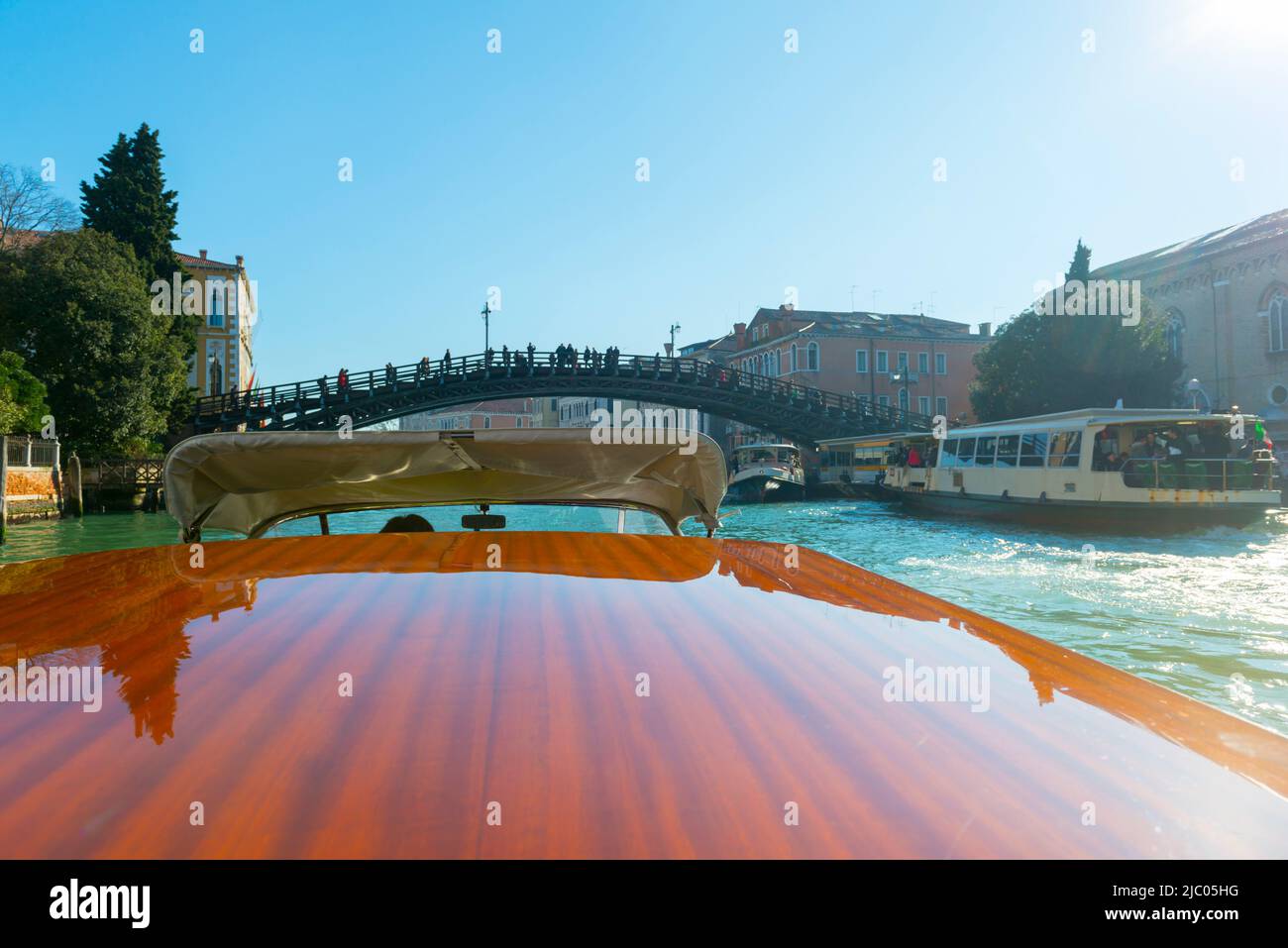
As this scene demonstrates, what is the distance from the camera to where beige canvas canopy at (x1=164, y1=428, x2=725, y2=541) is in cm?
361

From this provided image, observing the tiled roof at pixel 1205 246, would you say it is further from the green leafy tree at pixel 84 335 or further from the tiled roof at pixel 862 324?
the green leafy tree at pixel 84 335

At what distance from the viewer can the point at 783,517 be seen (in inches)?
747

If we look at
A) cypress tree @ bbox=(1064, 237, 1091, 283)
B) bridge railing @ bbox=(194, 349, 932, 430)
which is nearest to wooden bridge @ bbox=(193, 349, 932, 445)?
bridge railing @ bbox=(194, 349, 932, 430)

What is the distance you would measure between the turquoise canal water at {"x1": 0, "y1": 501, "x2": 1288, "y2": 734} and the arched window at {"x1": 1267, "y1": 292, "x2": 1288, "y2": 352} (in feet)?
47.8

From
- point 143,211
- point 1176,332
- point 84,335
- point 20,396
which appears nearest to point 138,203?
point 143,211

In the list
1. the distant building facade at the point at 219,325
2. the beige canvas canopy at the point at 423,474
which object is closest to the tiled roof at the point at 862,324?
the distant building facade at the point at 219,325

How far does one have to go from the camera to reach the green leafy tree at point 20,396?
733 inches

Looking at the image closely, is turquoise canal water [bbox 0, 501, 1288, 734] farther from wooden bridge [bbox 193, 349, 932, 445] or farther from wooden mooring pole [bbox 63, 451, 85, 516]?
wooden bridge [bbox 193, 349, 932, 445]

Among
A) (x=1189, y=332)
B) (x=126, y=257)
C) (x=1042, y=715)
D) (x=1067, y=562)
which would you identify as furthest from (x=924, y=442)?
(x=126, y=257)

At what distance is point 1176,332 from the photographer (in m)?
29.7

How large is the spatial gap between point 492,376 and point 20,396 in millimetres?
12622

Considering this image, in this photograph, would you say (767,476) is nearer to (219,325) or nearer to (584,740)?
(584,740)
